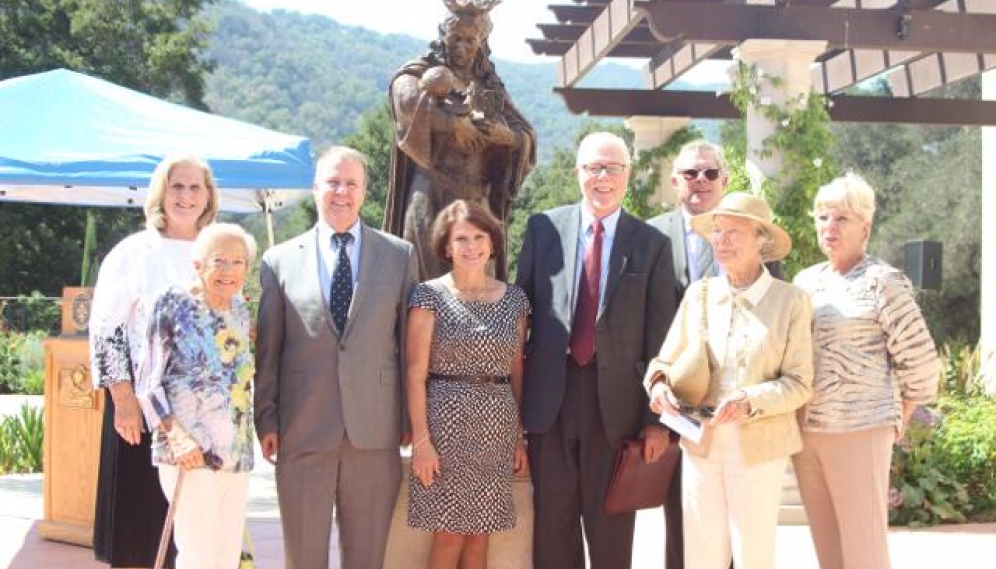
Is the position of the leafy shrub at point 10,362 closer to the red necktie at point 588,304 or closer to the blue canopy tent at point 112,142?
the blue canopy tent at point 112,142

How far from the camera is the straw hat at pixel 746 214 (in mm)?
4125

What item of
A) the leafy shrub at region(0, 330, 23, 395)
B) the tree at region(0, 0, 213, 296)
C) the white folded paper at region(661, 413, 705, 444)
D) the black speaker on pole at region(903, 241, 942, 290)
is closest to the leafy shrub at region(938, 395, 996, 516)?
the white folded paper at region(661, 413, 705, 444)

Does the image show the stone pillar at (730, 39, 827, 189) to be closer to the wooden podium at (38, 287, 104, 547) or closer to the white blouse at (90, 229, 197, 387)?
the wooden podium at (38, 287, 104, 547)

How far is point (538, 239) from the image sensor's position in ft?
15.4

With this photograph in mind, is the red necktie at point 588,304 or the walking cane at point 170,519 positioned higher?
the red necktie at point 588,304

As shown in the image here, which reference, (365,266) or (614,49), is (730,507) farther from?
(614,49)

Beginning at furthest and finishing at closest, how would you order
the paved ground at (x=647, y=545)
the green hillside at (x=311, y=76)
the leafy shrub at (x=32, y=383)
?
the green hillside at (x=311, y=76)
the leafy shrub at (x=32, y=383)
the paved ground at (x=647, y=545)

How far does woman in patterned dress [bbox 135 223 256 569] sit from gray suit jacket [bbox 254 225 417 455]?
0.92 feet

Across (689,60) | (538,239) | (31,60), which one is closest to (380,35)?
(31,60)

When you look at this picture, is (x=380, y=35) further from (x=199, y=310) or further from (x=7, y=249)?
(x=199, y=310)

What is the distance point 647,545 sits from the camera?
22.5ft

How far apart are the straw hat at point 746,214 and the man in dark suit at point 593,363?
10.1 inches

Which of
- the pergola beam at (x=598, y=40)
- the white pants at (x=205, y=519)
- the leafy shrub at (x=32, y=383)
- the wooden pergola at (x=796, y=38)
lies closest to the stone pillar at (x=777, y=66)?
the wooden pergola at (x=796, y=38)

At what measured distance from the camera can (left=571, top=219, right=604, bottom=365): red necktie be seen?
4480 mm
